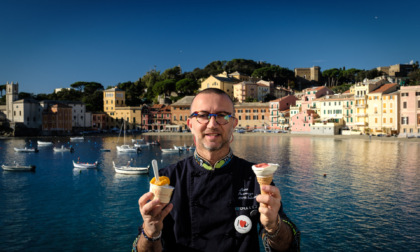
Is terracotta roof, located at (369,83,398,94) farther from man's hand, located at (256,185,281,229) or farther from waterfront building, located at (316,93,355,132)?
man's hand, located at (256,185,281,229)

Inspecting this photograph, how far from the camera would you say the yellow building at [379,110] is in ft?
220

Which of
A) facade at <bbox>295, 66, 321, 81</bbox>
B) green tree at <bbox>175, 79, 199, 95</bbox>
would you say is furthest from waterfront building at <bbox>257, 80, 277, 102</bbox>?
facade at <bbox>295, 66, 321, 81</bbox>

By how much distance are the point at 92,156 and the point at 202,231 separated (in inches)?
1717

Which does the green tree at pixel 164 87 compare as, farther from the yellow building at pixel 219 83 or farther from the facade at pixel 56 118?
the facade at pixel 56 118

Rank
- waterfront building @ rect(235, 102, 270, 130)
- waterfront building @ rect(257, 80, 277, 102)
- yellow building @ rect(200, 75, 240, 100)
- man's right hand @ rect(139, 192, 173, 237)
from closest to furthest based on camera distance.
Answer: man's right hand @ rect(139, 192, 173, 237), waterfront building @ rect(235, 102, 270, 130), yellow building @ rect(200, 75, 240, 100), waterfront building @ rect(257, 80, 277, 102)

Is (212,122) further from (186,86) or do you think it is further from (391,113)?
(186,86)

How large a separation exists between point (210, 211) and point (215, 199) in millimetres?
116

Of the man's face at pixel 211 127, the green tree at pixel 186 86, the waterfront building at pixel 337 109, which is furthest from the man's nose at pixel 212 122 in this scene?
the green tree at pixel 186 86

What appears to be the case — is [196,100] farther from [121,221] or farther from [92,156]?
[92,156]

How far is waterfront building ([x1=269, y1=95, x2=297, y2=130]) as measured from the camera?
85812mm

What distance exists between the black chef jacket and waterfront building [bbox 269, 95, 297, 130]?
3322 inches

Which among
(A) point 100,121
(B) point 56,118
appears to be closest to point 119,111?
(A) point 100,121

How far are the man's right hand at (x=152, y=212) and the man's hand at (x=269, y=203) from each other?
693 mm

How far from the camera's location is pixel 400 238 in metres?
14.7
